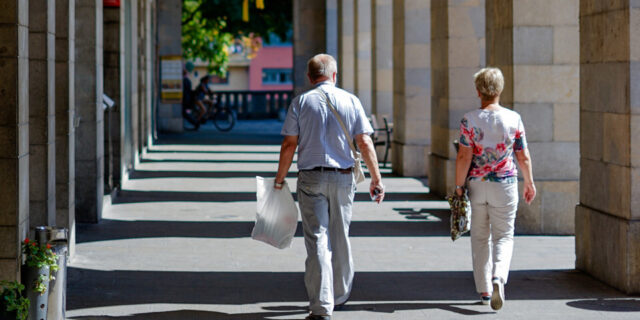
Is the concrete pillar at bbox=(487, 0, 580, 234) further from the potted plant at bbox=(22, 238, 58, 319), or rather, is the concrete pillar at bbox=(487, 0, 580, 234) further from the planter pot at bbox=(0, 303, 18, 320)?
the planter pot at bbox=(0, 303, 18, 320)

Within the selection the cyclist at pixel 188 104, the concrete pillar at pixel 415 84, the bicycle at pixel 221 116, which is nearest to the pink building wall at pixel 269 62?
the cyclist at pixel 188 104

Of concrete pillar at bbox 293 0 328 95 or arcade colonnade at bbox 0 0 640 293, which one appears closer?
arcade colonnade at bbox 0 0 640 293

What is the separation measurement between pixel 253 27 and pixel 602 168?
105ft

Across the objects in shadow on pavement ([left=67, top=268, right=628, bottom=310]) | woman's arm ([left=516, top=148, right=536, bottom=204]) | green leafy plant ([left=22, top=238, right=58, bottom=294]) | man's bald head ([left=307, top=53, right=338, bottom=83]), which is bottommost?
shadow on pavement ([left=67, top=268, right=628, bottom=310])

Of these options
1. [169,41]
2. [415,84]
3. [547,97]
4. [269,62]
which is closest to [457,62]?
[415,84]

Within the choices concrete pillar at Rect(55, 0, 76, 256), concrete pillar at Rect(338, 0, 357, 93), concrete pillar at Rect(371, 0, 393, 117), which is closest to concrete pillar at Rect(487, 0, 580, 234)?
concrete pillar at Rect(55, 0, 76, 256)

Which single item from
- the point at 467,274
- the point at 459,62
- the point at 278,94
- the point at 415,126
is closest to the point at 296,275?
the point at 467,274

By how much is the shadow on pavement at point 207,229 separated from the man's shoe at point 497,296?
406cm

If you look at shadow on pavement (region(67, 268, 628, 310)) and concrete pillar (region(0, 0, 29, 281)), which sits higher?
concrete pillar (region(0, 0, 29, 281))

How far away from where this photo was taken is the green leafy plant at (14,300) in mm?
6523

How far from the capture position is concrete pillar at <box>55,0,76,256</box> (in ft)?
32.5

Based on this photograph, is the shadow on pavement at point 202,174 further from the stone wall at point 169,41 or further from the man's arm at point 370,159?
the stone wall at point 169,41

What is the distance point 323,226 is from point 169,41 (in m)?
26.0

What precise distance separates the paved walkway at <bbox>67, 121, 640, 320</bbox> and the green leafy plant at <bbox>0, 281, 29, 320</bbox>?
0.79 meters
